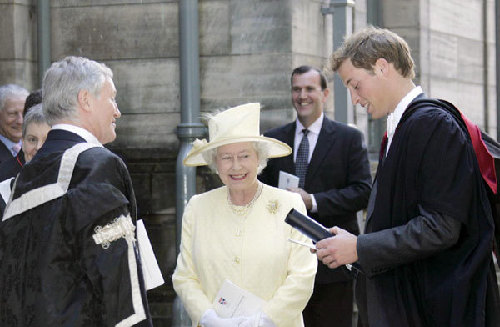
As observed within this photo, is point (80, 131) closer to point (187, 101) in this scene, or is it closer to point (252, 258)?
point (252, 258)

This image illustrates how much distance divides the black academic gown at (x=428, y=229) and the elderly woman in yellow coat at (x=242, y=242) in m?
0.75

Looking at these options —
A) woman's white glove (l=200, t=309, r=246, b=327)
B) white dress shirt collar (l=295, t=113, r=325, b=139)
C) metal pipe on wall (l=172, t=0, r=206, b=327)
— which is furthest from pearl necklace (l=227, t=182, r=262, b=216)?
metal pipe on wall (l=172, t=0, r=206, b=327)

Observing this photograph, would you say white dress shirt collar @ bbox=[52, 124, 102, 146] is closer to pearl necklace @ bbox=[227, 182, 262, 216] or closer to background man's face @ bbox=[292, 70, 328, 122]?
pearl necklace @ bbox=[227, 182, 262, 216]

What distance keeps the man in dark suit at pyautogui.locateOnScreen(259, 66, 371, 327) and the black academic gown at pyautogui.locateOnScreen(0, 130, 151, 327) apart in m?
2.49

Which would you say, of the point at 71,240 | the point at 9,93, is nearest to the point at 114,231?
the point at 71,240

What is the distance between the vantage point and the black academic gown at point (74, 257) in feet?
11.8

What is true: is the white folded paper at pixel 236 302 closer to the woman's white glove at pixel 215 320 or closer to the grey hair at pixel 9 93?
the woman's white glove at pixel 215 320

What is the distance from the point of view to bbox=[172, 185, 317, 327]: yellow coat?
4660 mm

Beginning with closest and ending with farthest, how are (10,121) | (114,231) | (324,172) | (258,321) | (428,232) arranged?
(114,231), (428,232), (258,321), (324,172), (10,121)

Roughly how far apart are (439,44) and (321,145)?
4.25 metres

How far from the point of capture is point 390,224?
3.96 metres

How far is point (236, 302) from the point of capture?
15.2 feet

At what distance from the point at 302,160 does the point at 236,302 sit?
6.24 feet

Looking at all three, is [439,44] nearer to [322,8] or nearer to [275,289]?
[322,8]
